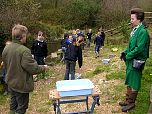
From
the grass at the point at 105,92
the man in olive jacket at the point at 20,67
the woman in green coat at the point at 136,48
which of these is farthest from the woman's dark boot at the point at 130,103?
the man in olive jacket at the point at 20,67

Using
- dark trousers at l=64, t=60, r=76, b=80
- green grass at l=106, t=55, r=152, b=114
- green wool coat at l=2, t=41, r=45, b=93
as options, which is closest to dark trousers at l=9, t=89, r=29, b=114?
green wool coat at l=2, t=41, r=45, b=93

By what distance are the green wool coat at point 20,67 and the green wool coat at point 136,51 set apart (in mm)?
1692

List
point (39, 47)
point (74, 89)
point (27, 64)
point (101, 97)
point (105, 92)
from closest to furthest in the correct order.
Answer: point (27, 64) < point (74, 89) < point (101, 97) < point (105, 92) < point (39, 47)

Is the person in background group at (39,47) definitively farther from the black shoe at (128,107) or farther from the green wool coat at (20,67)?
the green wool coat at (20,67)

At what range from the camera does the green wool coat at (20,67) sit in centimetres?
522

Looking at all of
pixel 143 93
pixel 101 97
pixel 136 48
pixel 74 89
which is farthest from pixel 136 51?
pixel 101 97

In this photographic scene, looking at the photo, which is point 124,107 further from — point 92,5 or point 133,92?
point 92,5

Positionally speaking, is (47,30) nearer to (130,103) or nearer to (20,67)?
(130,103)

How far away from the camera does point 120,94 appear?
7.93 metres

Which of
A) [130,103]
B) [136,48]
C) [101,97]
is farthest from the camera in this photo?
[101,97]

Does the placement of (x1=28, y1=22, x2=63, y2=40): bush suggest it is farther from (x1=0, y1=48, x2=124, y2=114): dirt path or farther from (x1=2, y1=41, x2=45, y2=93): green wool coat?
(x1=2, y1=41, x2=45, y2=93): green wool coat

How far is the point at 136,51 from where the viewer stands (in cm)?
597

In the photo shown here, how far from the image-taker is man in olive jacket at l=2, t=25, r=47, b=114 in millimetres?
5211

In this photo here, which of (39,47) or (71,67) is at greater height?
(39,47)
